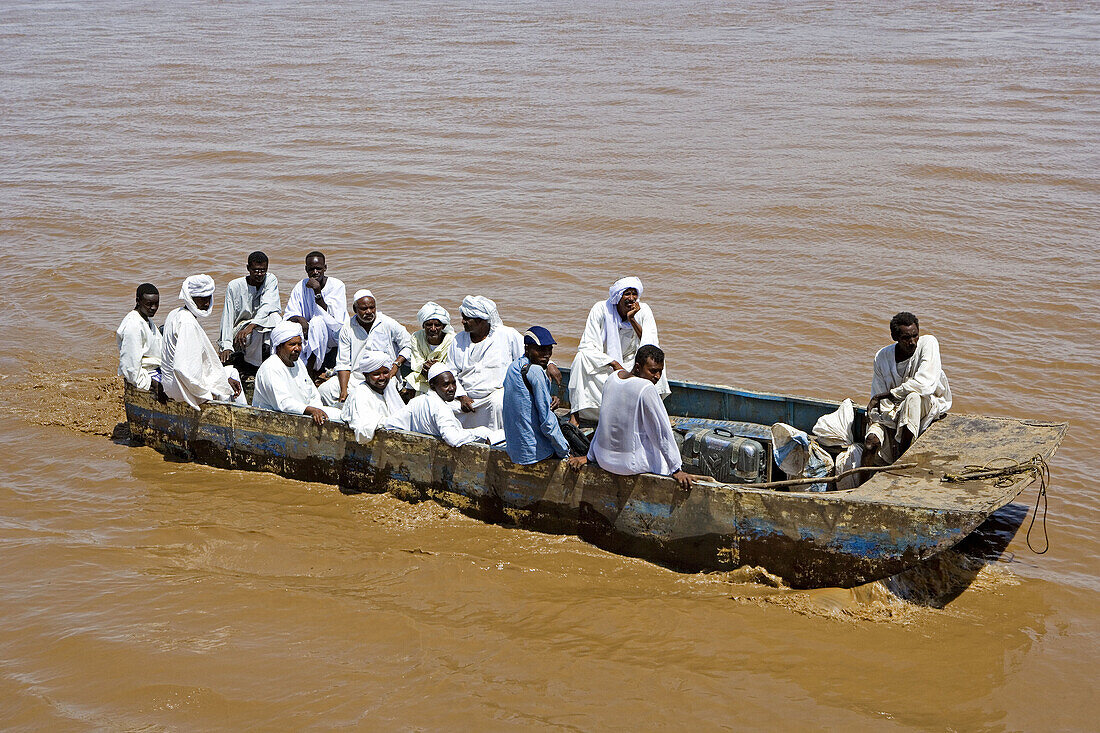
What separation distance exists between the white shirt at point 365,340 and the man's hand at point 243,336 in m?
1.10

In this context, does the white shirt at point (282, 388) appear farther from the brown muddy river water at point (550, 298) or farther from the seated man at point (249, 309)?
the seated man at point (249, 309)

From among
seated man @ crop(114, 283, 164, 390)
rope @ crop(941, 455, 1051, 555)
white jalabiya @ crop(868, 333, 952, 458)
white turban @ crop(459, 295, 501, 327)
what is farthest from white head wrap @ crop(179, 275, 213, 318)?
rope @ crop(941, 455, 1051, 555)

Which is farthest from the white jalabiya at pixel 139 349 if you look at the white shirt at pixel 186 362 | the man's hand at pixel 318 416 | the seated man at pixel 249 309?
the man's hand at pixel 318 416

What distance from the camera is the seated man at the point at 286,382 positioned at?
698 cm

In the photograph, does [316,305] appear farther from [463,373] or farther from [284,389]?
[463,373]

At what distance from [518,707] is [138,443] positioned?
4.47m

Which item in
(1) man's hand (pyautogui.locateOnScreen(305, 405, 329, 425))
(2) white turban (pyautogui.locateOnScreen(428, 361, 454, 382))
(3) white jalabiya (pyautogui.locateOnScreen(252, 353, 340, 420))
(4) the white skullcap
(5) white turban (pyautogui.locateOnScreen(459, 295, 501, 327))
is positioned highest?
(4) the white skullcap

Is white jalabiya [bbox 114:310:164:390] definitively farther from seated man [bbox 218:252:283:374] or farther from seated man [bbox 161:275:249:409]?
seated man [bbox 218:252:283:374]

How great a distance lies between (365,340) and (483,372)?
1185 mm

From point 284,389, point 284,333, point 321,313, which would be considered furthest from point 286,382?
point 321,313

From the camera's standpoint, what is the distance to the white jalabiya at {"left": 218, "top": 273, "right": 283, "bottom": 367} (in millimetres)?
8273

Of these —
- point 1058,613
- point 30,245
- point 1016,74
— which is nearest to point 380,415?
point 1058,613

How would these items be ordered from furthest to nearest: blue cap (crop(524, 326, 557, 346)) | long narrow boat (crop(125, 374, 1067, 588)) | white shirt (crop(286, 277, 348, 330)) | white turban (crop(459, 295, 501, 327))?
white shirt (crop(286, 277, 348, 330))
white turban (crop(459, 295, 501, 327))
blue cap (crop(524, 326, 557, 346))
long narrow boat (crop(125, 374, 1067, 588))

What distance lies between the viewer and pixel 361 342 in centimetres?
755
